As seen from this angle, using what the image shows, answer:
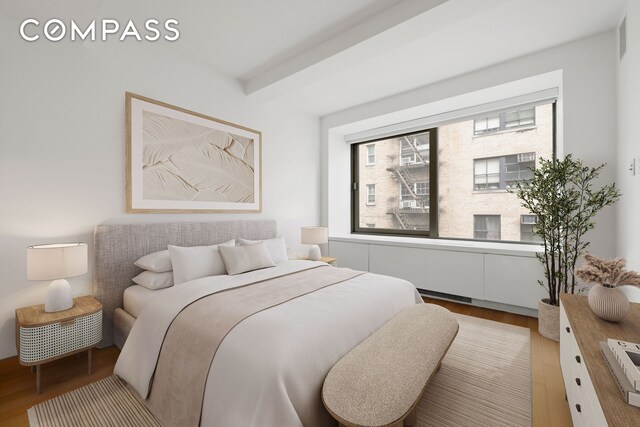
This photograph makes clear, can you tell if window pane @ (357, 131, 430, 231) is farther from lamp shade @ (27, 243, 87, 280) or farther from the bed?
lamp shade @ (27, 243, 87, 280)

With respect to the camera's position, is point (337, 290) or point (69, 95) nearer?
point (337, 290)

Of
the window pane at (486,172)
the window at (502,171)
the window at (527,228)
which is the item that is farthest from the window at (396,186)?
the window at (527,228)

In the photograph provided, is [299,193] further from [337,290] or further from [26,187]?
[26,187]

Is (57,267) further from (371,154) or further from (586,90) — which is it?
(586,90)

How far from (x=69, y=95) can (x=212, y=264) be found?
5.71 feet

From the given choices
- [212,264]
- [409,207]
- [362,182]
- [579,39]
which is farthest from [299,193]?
[579,39]

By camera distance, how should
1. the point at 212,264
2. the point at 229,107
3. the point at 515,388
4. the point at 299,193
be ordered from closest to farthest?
the point at 515,388 → the point at 212,264 → the point at 229,107 → the point at 299,193

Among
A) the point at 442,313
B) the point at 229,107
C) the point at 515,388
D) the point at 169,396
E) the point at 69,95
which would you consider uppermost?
the point at 229,107

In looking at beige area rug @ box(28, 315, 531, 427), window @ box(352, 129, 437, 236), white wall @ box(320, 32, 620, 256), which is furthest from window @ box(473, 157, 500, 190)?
beige area rug @ box(28, 315, 531, 427)

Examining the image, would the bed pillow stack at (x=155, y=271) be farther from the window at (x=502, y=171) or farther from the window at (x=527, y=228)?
the window at (x=527, y=228)

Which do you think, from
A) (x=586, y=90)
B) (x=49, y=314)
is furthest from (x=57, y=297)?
(x=586, y=90)

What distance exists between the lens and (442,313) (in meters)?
2.01

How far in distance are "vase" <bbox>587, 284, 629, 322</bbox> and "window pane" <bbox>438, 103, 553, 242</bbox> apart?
2.34m

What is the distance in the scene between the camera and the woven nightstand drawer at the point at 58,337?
1805mm
